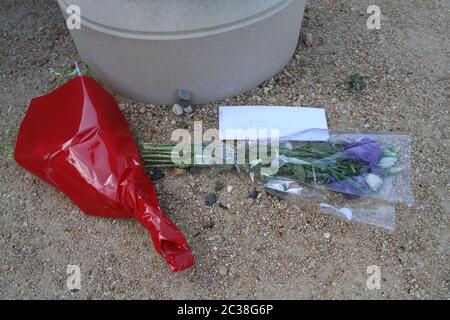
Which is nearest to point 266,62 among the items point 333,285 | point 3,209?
point 333,285

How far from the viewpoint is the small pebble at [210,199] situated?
2201 millimetres

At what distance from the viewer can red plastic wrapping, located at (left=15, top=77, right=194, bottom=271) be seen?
1978 millimetres

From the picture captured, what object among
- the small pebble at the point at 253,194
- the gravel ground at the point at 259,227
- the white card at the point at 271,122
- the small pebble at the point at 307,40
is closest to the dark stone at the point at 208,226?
the gravel ground at the point at 259,227

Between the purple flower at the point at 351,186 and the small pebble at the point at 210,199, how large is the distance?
0.56 metres

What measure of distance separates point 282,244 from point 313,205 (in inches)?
10.3

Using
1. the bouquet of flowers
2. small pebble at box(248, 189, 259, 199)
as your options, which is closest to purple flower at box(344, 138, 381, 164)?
the bouquet of flowers

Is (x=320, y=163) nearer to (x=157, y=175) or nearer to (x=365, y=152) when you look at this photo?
(x=365, y=152)

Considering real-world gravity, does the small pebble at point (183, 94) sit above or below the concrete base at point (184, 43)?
below

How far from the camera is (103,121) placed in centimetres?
221

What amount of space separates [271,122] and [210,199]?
1.99 ft

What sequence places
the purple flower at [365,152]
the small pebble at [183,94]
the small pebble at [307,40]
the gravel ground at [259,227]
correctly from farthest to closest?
the small pebble at [307,40] < the small pebble at [183,94] < the purple flower at [365,152] < the gravel ground at [259,227]

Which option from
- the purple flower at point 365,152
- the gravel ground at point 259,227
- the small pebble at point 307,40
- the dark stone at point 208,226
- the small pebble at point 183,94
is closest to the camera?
the gravel ground at point 259,227

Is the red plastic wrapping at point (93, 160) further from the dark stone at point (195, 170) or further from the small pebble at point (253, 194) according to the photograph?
the small pebble at point (253, 194)

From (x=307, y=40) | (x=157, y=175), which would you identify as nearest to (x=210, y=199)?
(x=157, y=175)
